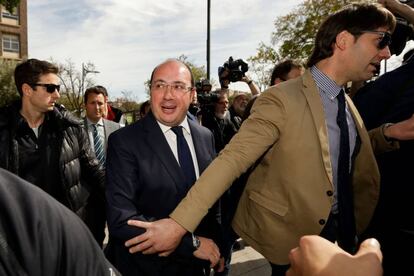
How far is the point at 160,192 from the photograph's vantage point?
77.9 inches

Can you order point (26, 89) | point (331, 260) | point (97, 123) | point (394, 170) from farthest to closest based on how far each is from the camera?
point (97, 123), point (26, 89), point (394, 170), point (331, 260)

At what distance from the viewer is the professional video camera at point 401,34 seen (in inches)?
99.4

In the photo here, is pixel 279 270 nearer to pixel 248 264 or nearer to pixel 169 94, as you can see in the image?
pixel 169 94

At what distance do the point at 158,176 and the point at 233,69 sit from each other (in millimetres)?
3194

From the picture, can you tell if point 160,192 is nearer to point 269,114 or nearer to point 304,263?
point 269,114

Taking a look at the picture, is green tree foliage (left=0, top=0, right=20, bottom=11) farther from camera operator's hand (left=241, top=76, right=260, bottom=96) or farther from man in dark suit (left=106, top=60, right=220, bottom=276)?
man in dark suit (left=106, top=60, right=220, bottom=276)

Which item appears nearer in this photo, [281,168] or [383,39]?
[281,168]

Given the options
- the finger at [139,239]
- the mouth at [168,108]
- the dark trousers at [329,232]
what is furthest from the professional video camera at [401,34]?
→ the finger at [139,239]

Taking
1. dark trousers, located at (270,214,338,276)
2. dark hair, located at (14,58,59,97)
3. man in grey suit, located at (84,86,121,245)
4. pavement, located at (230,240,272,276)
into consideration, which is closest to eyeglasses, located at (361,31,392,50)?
dark trousers, located at (270,214,338,276)

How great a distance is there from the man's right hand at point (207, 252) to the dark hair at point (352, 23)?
4.00ft

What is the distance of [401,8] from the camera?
2.36 metres

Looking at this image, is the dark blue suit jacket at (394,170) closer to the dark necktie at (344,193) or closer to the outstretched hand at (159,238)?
the dark necktie at (344,193)

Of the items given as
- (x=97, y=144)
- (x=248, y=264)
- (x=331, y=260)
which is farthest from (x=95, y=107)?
(x=331, y=260)

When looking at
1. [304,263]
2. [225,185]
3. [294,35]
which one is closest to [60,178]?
[225,185]
